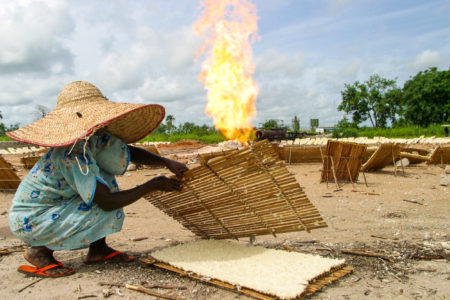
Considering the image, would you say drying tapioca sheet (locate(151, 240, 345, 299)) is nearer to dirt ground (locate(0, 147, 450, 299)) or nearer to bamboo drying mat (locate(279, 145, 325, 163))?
dirt ground (locate(0, 147, 450, 299))

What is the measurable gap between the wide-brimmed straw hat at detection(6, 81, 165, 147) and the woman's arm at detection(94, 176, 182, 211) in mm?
454

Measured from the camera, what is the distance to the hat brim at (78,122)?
2732 mm

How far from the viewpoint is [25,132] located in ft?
9.55

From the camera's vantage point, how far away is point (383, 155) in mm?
10031

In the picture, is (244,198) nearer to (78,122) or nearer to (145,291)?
(145,291)

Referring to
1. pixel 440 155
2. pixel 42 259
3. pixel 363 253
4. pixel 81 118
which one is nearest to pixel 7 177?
pixel 42 259

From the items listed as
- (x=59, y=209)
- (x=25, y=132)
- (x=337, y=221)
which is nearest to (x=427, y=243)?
(x=337, y=221)

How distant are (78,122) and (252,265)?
181cm

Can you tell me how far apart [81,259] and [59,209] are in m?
0.79

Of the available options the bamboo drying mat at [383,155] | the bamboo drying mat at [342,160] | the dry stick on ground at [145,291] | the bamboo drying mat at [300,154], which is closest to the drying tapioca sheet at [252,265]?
the dry stick on ground at [145,291]

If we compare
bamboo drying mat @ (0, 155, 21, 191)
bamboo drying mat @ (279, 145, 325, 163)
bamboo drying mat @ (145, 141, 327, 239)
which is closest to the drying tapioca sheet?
bamboo drying mat @ (145, 141, 327, 239)

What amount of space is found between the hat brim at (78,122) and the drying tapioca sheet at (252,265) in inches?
49.1

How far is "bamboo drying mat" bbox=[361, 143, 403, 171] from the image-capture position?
973 cm

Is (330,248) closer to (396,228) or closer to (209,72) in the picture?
(396,228)
